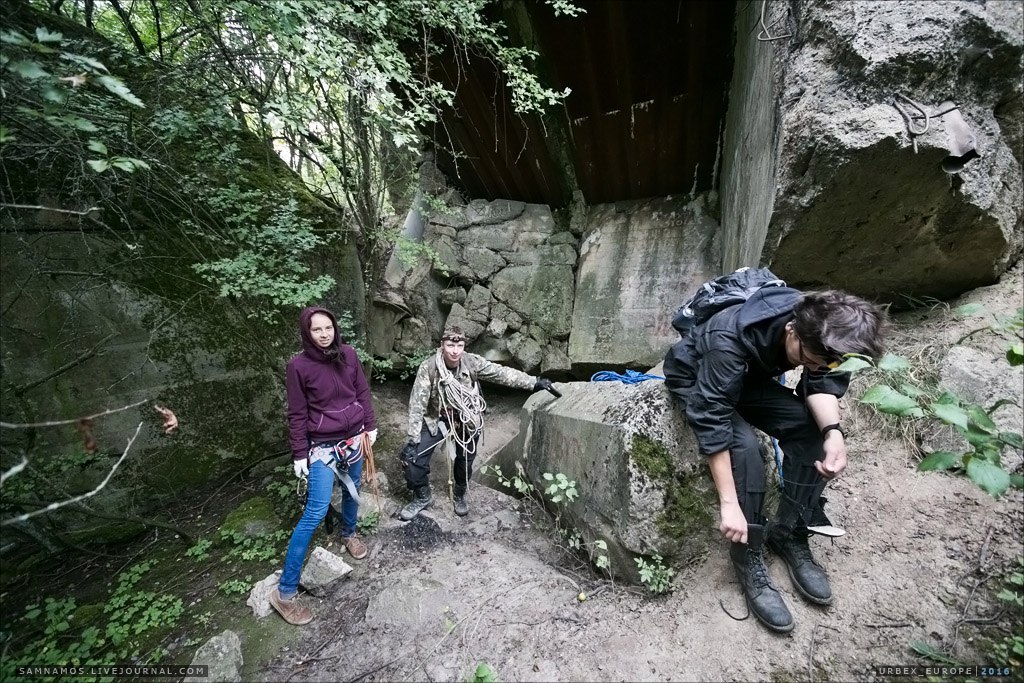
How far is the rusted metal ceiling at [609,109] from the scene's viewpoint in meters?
4.19

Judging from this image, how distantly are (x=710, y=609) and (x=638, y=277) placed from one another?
4719 millimetres

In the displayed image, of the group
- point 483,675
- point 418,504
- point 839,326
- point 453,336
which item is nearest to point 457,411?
point 453,336

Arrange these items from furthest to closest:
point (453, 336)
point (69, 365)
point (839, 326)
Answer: point (453, 336)
point (69, 365)
point (839, 326)

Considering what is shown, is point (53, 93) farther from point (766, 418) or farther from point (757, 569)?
point (757, 569)

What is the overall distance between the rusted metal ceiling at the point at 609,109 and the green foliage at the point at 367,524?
394 centimetres

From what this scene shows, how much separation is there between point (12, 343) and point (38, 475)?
1214mm

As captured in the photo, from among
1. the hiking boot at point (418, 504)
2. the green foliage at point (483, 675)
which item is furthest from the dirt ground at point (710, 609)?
the hiking boot at point (418, 504)

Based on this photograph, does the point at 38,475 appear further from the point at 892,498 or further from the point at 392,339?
the point at 892,498

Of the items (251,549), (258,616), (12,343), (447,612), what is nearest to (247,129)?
(12,343)

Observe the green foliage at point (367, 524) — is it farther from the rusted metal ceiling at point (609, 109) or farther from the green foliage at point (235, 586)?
the rusted metal ceiling at point (609, 109)

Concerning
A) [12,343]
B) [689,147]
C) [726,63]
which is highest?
[726,63]

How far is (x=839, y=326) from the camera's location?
156cm

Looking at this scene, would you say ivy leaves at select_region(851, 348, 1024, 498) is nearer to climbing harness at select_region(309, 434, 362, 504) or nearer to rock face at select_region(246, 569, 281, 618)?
climbing harness at select_region(309, 434, 362, 504)

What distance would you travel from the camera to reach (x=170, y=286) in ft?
12.9
